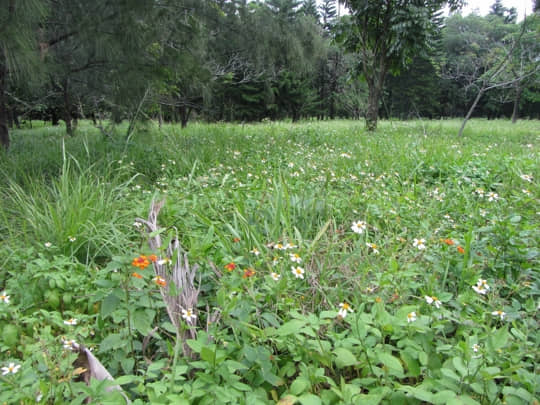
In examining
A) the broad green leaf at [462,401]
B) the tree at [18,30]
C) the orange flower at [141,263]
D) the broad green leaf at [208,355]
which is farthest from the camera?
the tree at [18,30]

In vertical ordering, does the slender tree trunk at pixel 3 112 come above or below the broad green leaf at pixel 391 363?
above

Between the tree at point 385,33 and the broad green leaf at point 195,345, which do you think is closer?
the broad green leaf at point 195,345

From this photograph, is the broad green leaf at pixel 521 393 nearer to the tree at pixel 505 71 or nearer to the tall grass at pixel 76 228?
the tall grass at pixel 76 228

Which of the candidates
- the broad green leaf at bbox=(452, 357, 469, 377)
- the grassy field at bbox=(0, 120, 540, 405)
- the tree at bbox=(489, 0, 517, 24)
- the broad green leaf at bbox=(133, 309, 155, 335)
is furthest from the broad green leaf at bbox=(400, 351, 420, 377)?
the tree at bbox=(489, 0, 517, 24)

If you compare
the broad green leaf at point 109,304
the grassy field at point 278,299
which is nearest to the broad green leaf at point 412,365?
the grassy field at point 278,299

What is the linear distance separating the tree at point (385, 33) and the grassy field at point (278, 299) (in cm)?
505

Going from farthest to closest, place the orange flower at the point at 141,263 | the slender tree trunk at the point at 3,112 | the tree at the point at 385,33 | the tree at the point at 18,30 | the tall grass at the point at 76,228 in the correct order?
the tree at the point at 385,33, the slender tree trunk at the point at 3,112, the tree at the point at 18,30, the tall grass at the point at 76,228, the orange flower at the point at 141,263

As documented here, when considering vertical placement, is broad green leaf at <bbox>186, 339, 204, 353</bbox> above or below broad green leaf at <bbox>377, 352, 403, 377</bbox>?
above

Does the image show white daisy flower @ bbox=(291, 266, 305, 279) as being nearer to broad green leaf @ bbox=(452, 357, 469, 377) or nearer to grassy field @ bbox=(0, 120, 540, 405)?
grassy field @ bbox=(0, 120, 540, 405)

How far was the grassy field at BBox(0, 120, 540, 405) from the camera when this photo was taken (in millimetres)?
926

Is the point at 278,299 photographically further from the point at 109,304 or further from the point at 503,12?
the point at 503,12

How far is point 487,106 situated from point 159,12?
3625 cm

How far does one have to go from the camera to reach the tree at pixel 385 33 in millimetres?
6565

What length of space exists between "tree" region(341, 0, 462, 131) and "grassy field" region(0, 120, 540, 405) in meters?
5.05
